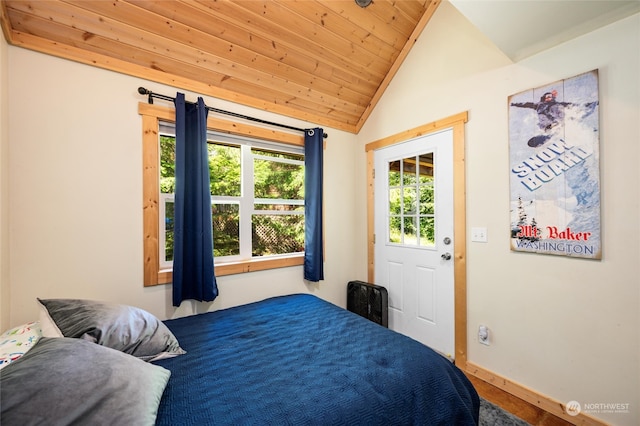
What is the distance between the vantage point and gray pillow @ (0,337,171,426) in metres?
0.66

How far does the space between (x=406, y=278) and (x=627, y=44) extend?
7.21 ft

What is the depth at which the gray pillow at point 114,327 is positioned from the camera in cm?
112

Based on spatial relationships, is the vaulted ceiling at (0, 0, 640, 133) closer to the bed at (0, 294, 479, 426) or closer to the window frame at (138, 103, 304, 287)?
the window frame at (138, 103, 304, 287)

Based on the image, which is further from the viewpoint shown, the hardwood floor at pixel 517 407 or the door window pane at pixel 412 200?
the door window pane at pixel 412 200

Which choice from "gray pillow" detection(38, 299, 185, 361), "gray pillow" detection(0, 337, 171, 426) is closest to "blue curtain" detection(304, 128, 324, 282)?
"gray pillow" detection(38, 299, 185, 361)

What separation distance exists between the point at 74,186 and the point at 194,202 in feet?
2.37

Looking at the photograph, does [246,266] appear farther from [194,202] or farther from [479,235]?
[479,235]

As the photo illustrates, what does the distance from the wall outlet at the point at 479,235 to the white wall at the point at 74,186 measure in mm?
2397

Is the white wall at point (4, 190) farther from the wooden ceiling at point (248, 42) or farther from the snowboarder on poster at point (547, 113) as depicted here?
the snowboarder on poster at point (547, 113)

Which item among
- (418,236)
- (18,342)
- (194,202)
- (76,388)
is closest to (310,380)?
(76,388)

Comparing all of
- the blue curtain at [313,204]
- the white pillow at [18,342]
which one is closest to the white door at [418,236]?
the blue curtain at [313,204]

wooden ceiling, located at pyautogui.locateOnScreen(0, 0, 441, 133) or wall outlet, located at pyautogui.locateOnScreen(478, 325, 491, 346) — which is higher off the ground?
wooden ceiling, located at pyautogui.locateOnScreen(0, 0, 441, 133)

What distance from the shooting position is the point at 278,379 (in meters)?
1.15

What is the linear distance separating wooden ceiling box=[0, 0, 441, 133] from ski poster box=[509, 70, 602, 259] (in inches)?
53.6
